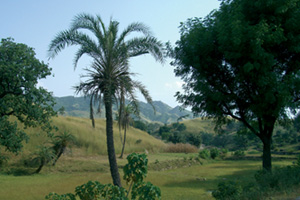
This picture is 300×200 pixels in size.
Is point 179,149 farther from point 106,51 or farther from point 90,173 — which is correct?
point 106,51

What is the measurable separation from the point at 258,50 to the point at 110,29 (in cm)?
691

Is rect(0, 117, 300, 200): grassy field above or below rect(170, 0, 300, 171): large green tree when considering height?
below

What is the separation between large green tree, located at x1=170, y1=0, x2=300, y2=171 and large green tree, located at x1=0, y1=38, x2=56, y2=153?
27.0ft

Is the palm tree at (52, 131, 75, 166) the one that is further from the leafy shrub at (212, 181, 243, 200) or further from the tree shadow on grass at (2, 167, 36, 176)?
the leafy shrub at (212, 181, 243, 200)

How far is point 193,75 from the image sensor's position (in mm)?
14664

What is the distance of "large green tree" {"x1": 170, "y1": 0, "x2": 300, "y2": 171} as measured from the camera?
37.2ft

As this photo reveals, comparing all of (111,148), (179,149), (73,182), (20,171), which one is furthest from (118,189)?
(179,149)

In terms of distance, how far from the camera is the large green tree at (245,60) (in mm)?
11344

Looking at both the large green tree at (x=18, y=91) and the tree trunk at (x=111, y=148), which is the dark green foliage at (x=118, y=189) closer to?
the tree trunk at (x=111, y=148)

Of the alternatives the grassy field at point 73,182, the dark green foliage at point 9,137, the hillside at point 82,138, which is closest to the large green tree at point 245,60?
the grassy field at point 73,182

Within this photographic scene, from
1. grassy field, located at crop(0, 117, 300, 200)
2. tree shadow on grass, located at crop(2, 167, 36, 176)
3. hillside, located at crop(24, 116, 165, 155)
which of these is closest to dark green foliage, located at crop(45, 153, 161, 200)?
grassy field, located at crop(0, 117, 300, 200)

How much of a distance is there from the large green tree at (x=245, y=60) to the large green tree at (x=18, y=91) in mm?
8229

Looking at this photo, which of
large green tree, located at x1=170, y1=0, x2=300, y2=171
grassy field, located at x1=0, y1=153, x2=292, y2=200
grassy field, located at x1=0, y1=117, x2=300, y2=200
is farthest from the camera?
grassy field, located at x1=0, y1=117, x2=300, y2=200

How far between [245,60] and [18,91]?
12694mm
